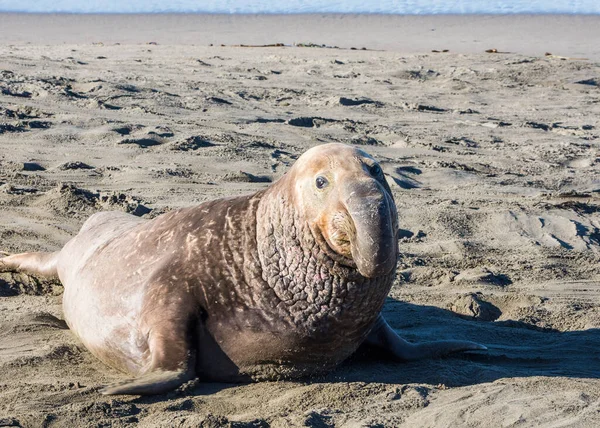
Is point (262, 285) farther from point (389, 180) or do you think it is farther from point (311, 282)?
point (389, 180)

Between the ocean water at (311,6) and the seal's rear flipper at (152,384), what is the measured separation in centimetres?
3019

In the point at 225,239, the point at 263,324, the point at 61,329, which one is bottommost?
the point at 61,329

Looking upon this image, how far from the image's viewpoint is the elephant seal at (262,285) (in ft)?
12.9

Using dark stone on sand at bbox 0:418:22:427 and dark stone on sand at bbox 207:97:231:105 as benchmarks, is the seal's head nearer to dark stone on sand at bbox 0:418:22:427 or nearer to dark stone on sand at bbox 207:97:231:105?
dark stone on sand at bbox 0:418:22:427

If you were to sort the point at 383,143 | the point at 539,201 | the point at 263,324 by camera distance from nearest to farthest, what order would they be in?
the point at 263,324, the point at 539,201, the point at 383,143

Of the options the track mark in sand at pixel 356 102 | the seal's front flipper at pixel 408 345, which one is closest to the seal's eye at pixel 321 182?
the seal's front flipper at pixel 408 345

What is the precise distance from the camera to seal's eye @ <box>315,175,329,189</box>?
4.00m

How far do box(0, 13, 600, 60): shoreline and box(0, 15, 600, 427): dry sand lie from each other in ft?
22.2

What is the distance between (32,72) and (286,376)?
9152 mm

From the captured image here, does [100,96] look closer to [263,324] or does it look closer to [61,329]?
[61,329]

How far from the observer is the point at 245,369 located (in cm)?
428

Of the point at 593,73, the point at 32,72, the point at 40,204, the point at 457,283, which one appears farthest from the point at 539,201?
the point at 593,73

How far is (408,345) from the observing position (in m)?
4.75

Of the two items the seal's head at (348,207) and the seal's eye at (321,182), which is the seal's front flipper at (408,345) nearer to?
the seal's head at (348,207)
